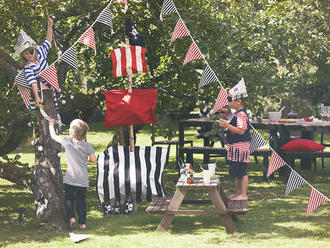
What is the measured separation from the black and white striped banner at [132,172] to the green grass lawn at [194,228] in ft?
1.34

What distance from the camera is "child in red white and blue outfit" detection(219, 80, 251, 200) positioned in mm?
8461

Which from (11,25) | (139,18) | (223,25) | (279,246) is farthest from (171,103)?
(279,246)

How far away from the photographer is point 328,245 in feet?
22.3

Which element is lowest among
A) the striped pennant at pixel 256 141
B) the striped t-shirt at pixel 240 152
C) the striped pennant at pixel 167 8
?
the striped t-shirt at pixel 240 152

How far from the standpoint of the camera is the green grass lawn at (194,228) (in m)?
7.08

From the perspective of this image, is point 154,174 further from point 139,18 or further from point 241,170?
point 139,18

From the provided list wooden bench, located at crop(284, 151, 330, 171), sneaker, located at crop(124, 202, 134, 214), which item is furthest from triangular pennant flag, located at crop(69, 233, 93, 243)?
wooden bench, located at crop(284, 151, 330, 171)

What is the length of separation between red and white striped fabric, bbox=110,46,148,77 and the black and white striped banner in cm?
121

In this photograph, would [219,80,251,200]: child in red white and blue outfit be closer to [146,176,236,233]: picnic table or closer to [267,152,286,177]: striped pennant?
[267,152,286,177]: striped pennant

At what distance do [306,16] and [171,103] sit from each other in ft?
22.8

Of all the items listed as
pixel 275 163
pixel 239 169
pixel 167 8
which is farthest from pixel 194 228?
pixel 167 8

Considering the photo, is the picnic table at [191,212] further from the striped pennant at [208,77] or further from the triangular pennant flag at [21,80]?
the triangular pennant flag at [21,80]

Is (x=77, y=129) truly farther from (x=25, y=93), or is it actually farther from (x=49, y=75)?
(x=25, y=93)

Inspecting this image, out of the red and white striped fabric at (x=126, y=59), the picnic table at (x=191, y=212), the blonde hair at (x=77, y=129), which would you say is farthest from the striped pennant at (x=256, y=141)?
the blonde hair at (x=77, y=129)
